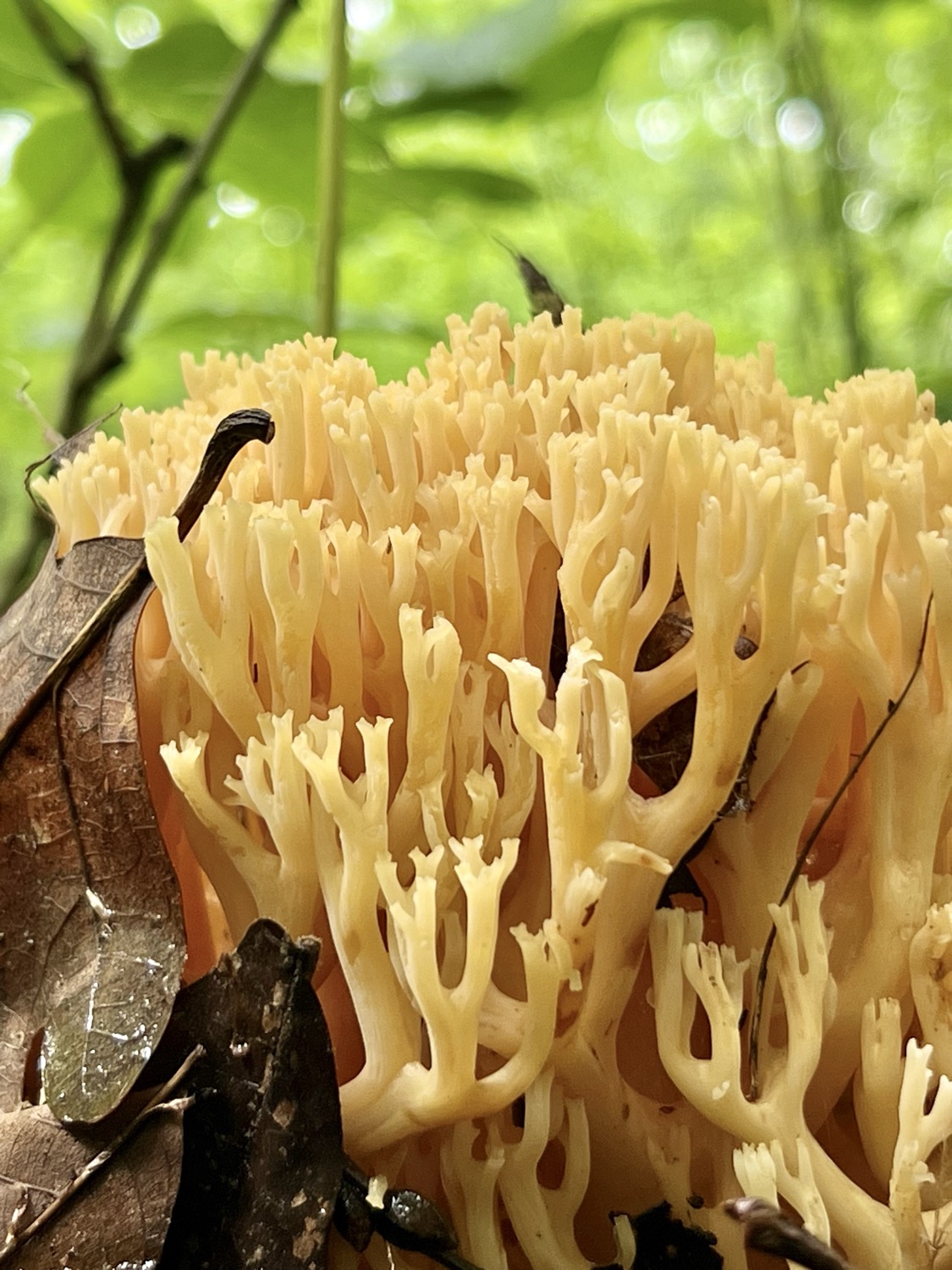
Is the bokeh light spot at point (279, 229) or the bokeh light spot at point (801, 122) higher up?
the bokeh light spot at point (279, 229)

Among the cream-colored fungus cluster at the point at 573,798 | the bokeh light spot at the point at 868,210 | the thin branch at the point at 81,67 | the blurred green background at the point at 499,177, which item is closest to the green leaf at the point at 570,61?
the blurred green background at the point at 499,177

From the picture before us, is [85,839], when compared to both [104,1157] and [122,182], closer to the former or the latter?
[104,1157]

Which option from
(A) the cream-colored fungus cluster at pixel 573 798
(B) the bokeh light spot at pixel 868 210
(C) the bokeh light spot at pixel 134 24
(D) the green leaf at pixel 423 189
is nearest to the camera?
(A) the cream-colored fungus cluster at pixel 573 798

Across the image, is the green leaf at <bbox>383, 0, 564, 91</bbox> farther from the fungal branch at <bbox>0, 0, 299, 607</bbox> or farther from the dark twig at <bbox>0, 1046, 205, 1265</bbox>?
the dark twig at <bbox>0, 1046, 205, 1265</bbox>

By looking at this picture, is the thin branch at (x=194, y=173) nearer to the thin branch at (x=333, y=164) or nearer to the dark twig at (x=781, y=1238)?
the thin branch at (x=333, y=164)

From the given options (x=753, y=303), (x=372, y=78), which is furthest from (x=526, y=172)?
(x=372, y=78)

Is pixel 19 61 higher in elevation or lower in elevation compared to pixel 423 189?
higher

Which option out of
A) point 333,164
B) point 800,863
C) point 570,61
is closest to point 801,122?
point 570,61
